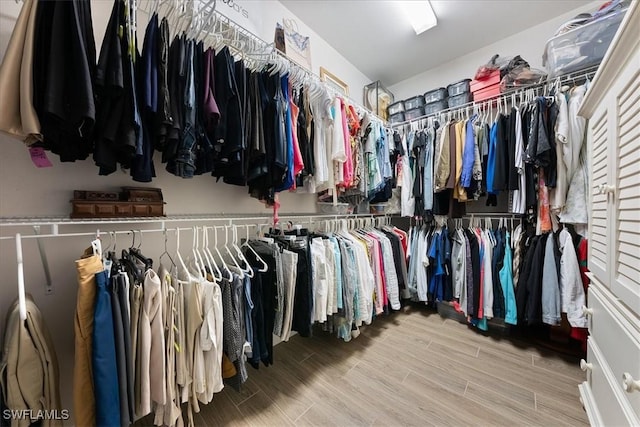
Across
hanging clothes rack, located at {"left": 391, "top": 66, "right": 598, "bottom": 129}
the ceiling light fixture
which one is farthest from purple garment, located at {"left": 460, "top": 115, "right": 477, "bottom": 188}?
the ceiling light fixture

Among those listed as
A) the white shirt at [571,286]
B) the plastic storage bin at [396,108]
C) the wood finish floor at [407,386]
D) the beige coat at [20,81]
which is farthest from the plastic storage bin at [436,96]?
the beige coat at [20,81]

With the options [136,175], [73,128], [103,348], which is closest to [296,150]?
[136,175]

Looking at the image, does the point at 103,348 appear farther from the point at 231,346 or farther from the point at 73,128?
the point at 73,128

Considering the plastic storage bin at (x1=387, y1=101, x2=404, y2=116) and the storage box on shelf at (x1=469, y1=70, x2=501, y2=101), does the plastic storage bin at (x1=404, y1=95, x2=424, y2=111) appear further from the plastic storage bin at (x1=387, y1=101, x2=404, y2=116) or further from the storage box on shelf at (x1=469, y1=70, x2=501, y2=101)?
the storage box on shelf at (x1=469, y1=70, x2=501, y2=101)

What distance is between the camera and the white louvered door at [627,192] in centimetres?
71

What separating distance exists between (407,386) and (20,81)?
2233 millimetres

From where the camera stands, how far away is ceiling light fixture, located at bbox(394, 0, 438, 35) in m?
1.96

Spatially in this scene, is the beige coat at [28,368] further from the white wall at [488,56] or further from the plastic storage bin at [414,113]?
the white wall at [488,56]

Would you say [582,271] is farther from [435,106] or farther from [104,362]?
[104,362]

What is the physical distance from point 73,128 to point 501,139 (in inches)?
104

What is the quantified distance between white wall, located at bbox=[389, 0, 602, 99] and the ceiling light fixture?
0.64 meters

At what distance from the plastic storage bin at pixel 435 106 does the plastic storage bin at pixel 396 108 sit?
0.95 feet

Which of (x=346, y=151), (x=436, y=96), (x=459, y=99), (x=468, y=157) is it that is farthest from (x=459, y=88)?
(x=346, y=151)

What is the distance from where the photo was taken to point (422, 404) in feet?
4.24
